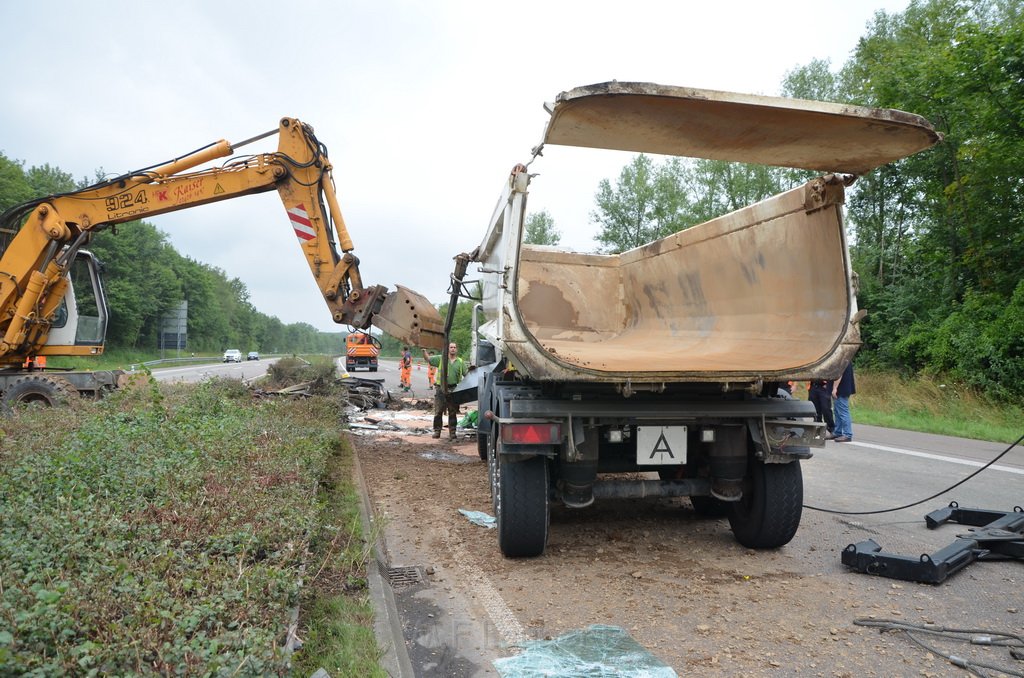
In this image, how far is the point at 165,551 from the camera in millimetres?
3158

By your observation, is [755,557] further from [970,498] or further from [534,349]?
[970,498]

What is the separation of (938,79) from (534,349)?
16.5 metres

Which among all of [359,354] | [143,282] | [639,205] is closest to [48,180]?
[143,282]

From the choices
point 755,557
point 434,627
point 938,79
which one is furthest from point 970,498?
point 938,79

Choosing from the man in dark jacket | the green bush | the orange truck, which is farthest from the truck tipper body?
the orange truck

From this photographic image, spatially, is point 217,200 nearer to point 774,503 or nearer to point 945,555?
point 774,503

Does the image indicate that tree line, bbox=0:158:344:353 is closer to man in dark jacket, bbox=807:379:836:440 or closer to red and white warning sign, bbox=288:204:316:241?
red and white warning sign, bbox=288:204:316:241

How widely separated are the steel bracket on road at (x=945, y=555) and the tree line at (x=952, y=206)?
7.50 metres

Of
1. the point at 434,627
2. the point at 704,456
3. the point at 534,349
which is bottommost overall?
the point at 434,627

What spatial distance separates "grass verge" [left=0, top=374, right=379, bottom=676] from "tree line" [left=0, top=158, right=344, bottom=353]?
7844 mm

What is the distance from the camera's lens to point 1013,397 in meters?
13.0

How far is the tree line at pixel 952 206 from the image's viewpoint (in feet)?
45.3

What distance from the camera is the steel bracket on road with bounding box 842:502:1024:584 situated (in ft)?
13.1

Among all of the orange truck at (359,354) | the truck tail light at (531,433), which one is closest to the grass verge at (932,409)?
the truck tail light at (531,433)
